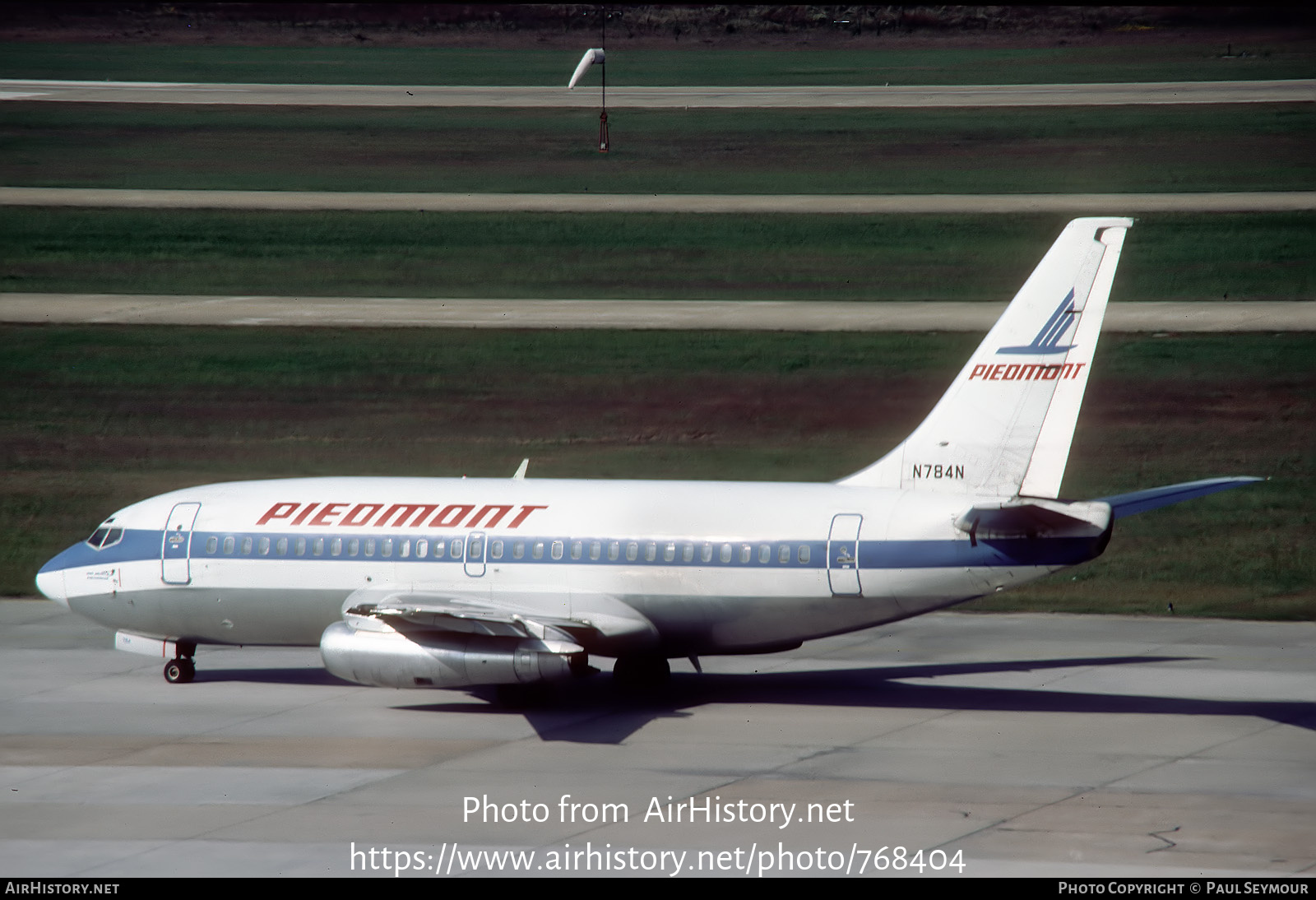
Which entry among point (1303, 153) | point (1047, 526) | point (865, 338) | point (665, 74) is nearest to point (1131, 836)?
point (1047, 526)

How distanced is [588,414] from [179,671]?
72.2 ft

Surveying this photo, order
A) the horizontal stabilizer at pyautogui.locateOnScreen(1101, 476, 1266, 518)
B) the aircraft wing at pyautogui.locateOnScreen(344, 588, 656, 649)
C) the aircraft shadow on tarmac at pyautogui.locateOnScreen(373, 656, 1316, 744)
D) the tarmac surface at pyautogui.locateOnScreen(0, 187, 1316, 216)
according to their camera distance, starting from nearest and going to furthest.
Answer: the aircraft wing at pyautogui.locateOnScreen(344, 588, 656, 649), the horizontal stabilizer at pyautogui.locateOnScreen(1101, 476, 1266, 518), the aircraft shadow on tarmac at pyautogui.locateOnScreen(373, 656, 1316, 744), the tarmac surface at pyautogui.locateOnScreen(0, 187, 1316, 216)

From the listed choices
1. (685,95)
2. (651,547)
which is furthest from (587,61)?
(651,547)

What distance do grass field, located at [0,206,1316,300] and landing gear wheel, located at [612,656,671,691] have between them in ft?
107

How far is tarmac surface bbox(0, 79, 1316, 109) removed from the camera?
88062 millimetres

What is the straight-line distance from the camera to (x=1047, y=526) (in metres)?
27.3

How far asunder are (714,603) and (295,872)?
31.9 feet

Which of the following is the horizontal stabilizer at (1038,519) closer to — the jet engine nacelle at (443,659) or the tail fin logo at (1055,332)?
the tail fin logo at (1055,332)

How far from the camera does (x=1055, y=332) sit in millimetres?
28484

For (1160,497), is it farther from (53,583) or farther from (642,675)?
(53,583)

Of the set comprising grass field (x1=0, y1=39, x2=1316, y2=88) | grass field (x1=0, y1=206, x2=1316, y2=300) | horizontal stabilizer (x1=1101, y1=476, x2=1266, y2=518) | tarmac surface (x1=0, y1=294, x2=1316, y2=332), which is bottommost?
horizontal stabilizer (x1=1101, y1=476, x2=1266, y2=518)

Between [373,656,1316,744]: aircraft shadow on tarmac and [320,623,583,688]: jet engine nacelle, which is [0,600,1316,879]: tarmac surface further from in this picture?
[320,623,583,688]: jet engine nacelle

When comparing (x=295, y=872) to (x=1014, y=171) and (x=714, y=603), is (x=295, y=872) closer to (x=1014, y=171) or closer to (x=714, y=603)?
(x=714, y=603)

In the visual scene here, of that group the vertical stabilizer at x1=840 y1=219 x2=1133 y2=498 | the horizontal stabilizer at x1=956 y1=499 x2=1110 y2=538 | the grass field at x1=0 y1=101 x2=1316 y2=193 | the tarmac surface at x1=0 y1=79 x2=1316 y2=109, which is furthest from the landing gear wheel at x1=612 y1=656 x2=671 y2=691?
the tarmac surface at x1=0 y1=79 x2=1316 y2=109
